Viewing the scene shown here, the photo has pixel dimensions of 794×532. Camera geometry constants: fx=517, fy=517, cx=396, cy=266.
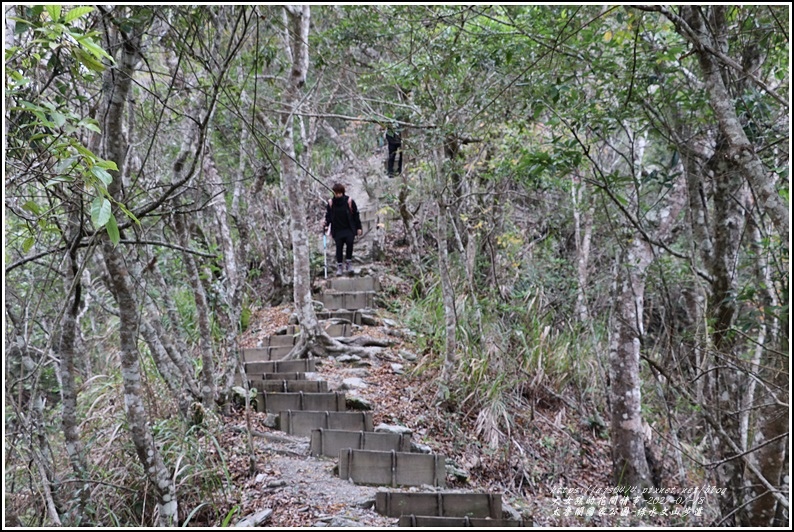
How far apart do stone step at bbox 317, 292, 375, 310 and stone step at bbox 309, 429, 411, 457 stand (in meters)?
3.79

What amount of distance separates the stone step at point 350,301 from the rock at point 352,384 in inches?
98.1

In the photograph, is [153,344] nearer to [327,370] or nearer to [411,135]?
[327,370]

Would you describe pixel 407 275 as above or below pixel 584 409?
above

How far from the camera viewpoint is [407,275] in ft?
32.4

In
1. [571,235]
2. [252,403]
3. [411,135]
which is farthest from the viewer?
[571,235]

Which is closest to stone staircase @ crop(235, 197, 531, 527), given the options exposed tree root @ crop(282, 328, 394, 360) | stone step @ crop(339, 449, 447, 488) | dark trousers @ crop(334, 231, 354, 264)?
stone step @ crop(339, 449, 447, 488)

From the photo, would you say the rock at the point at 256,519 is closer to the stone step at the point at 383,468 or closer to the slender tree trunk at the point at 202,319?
the stone step at the point at 383,468

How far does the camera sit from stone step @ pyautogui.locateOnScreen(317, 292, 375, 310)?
28.2 feet

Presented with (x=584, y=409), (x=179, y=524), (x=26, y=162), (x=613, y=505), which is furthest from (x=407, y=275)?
(x=26, y=162)

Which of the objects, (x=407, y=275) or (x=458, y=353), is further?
Answer: (x=407, y=275)

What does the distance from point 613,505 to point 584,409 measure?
193 centimetres

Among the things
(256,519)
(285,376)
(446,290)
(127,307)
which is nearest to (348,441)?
(256,519)

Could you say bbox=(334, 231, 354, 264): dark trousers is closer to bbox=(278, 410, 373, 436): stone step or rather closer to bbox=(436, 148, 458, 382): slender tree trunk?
bbox=(436, 148, 458, 382): slender tree trunk

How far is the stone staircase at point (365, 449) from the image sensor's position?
3914mm
